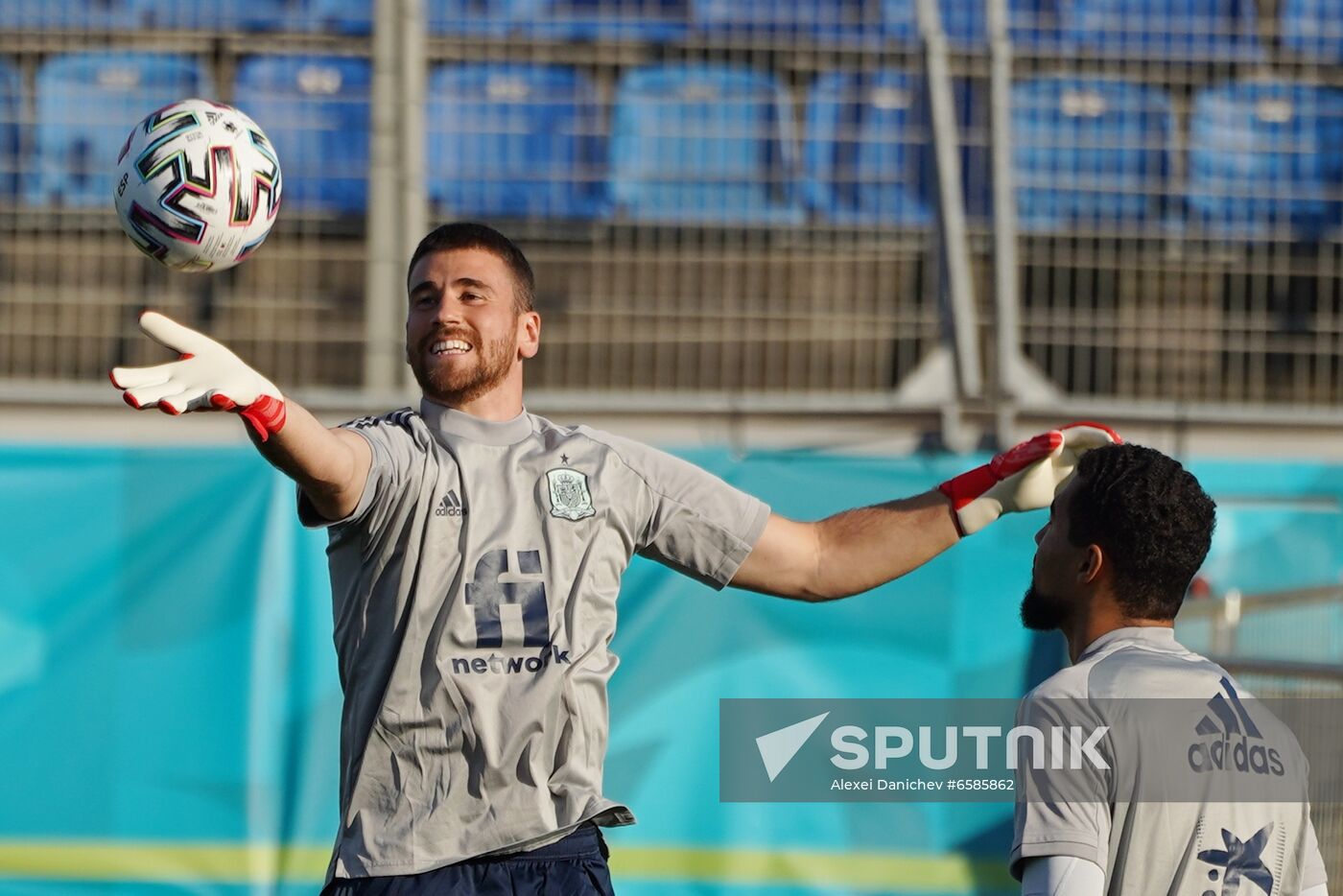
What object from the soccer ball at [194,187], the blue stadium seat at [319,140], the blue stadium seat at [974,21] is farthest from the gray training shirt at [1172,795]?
the blue stadium seat at [319,140]

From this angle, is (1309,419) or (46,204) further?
(46,204)

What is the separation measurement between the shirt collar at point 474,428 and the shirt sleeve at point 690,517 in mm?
258

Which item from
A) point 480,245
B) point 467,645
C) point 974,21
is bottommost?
point 467,645

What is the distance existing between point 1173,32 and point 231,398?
5.67 m

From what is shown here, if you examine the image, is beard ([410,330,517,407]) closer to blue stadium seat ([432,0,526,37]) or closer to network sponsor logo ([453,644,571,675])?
network sponsor logo ([453,644,571,675])

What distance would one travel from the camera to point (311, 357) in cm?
690

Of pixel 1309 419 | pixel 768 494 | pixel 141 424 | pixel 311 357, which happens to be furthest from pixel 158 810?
pixel 1309 419

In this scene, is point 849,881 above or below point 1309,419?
below

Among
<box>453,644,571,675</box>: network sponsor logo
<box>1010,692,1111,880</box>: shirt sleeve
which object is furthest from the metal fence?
<box>1010,692,1111,880</box>: shirt sleeve

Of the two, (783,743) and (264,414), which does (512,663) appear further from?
(783,743)

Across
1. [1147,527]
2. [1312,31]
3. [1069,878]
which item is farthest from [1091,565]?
[1312,31]

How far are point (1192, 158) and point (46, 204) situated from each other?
5.22 metres

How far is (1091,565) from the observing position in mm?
3043

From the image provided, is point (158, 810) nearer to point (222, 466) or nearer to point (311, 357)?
point (222, 466)
